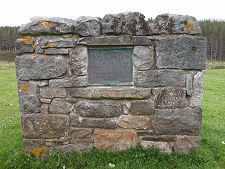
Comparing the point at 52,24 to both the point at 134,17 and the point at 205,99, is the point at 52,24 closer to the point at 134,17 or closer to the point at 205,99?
the point at 134,17

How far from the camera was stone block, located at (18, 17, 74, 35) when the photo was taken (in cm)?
264

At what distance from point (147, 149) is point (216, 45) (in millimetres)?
49013

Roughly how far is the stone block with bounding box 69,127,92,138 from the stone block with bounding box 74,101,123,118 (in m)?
0.28

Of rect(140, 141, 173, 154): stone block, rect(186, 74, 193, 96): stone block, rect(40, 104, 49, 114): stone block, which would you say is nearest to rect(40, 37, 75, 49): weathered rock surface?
Answer: rect(40, 104, 49, 114): stone block

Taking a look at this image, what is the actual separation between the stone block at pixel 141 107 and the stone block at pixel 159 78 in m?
0.29

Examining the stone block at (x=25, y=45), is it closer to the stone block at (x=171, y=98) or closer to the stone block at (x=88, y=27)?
the stone block at (x=88, y=27)

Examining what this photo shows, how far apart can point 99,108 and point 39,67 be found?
1.21 meters

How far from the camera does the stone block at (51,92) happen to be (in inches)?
111

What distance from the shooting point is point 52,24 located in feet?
8.67

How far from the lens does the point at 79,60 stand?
108 inches

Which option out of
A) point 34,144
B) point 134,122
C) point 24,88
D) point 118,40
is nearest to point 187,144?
point 134,122

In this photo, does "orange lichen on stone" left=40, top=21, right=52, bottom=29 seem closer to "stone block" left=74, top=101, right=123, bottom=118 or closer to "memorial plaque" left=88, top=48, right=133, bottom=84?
"memorial plaque" left=88, top=48, right=133, bottom=84

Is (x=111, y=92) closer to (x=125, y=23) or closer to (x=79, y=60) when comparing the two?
(x=79, y=60)

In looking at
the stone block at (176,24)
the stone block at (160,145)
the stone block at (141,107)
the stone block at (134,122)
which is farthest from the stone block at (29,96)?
the stone block at (176,24)
